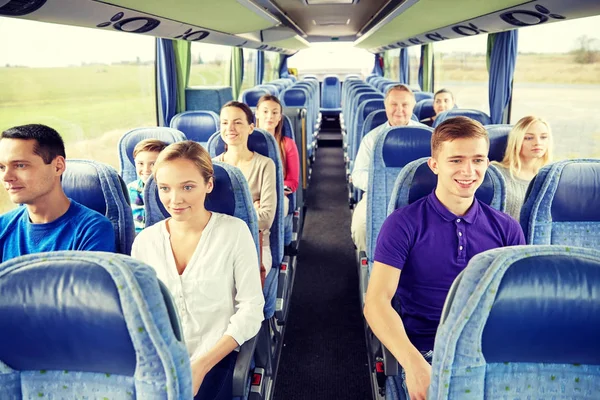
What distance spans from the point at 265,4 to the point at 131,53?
75.6 inches

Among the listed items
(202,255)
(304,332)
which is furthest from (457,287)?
(304,332)

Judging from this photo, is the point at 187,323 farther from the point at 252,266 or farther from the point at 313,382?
the point at 313,382

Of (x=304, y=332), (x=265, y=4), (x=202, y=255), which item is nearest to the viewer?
(x=202, y=255)

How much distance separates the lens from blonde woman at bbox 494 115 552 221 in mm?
2938

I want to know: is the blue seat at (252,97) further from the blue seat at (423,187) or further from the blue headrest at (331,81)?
the blue headrest at (331,81)

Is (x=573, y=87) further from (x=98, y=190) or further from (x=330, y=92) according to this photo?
Answer: (x=330, y=92)

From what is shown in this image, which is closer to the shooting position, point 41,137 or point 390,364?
point 390,364

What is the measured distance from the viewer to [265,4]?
5891 mm

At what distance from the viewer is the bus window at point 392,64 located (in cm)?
1548

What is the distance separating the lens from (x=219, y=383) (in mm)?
1832

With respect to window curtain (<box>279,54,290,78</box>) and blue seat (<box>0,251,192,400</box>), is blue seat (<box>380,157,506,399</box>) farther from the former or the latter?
window curtain (<box>279,54,290,78</box>)

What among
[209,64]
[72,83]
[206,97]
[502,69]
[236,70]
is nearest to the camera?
[72,83]

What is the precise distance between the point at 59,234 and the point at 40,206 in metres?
0.14

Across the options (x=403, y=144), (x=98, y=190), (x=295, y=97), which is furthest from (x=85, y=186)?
(x=295, y=97)
